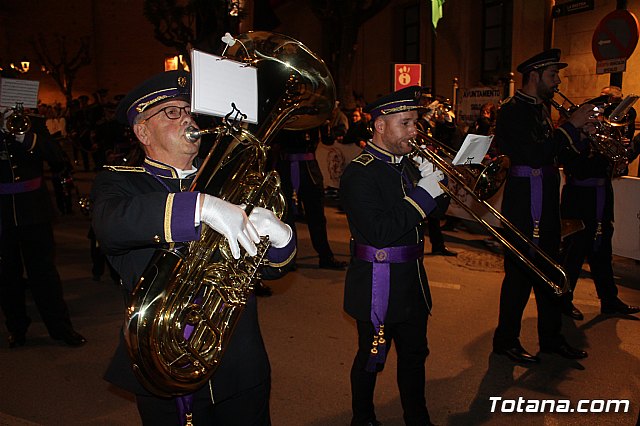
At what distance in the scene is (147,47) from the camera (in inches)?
1382

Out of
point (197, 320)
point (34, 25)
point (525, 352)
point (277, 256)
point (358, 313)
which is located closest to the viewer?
point (197, 320)

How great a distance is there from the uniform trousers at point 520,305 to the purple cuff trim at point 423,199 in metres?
1.74

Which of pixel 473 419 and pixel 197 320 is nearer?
pixel 197 320

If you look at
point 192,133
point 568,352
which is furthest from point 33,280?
point 568,352

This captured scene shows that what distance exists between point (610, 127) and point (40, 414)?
16.2ft

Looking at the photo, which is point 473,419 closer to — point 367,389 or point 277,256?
point 367,389

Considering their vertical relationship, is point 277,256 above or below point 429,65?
below

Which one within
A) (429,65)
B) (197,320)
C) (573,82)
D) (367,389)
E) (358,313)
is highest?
(429,65)

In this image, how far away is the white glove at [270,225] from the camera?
7.40 feet

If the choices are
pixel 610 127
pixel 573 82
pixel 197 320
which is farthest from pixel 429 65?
pixel 197 320

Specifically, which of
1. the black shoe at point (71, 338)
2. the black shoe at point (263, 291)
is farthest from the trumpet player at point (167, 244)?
the black shoe at point (263, 291)

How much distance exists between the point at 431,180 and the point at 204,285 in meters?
1.50

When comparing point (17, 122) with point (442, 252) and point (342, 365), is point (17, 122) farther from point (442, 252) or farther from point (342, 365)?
point (442, 252)

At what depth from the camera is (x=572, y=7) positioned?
353 inches
